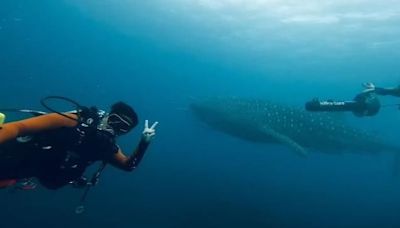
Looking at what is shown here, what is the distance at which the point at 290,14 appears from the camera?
26312 mm

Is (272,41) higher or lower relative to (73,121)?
higher

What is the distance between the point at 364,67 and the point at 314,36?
8.82 meters

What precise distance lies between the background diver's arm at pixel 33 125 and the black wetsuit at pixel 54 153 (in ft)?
0.27

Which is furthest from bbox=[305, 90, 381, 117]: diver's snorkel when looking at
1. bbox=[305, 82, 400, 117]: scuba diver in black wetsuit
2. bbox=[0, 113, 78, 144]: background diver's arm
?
bbox=[0, 113, 78, 144]: background diver's arm

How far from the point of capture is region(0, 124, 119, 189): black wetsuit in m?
4.99

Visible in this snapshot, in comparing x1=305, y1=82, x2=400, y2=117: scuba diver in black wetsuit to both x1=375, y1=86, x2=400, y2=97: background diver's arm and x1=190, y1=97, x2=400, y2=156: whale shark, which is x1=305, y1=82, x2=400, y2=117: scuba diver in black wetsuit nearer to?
x1=375, y1=86, x2=400, y2=97: background diver's arm

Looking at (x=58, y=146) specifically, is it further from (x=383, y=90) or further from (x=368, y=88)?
(x=383, y=90)

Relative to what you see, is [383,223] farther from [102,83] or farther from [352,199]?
[102,83]

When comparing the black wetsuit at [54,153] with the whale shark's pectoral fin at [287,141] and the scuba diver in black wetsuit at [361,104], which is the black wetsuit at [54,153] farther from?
the whale shark's pectoral fin at [287,141]

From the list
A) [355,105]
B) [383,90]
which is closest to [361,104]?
[355,105]

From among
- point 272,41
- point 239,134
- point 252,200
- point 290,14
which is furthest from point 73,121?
point 272,41

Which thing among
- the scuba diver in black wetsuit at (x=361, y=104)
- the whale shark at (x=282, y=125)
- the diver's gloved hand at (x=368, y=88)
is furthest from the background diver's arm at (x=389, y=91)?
the whale shark at (x=282, y=125)

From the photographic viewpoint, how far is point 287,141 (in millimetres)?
15500

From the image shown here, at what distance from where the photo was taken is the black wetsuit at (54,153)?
499 cm
